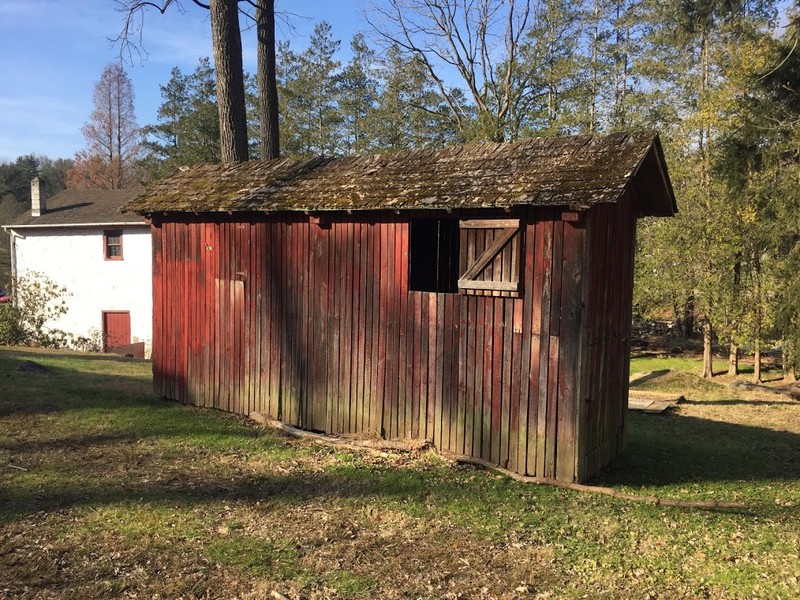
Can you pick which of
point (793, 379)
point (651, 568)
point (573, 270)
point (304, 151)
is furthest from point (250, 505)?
point (304, 151)

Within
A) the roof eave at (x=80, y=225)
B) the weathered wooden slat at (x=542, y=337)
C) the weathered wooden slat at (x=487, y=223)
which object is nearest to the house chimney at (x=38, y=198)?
the roof eave at (x=80, y=225)

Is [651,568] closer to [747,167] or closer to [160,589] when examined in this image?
[160,589]

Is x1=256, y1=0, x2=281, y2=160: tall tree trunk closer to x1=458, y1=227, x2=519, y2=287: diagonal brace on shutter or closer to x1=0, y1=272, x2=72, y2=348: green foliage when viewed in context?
x1=458, y1=227, x2=519, y2=287: diagonal brace on shutter

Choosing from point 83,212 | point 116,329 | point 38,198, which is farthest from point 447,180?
point 38,198

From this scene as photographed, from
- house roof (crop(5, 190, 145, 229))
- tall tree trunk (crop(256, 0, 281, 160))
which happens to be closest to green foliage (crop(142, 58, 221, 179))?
house roof (crop(5, 190, 145, 229))

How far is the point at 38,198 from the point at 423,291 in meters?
27.5

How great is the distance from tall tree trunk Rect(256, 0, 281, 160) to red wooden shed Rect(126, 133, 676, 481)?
493 centimetres

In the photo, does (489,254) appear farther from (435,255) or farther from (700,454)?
(700,454)

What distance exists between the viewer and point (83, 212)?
93.5 ft

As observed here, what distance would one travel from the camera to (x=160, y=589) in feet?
13.7

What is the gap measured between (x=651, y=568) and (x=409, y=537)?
76.2 inches

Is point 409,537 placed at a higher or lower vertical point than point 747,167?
lower

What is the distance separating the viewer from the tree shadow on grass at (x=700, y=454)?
7.61m

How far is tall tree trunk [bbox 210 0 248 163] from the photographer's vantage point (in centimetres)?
1278
